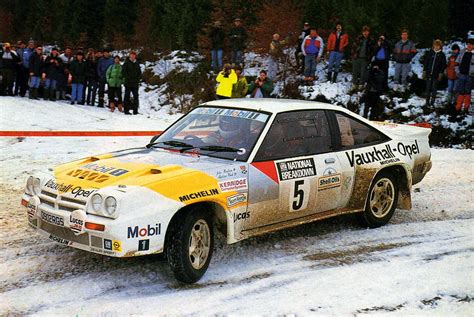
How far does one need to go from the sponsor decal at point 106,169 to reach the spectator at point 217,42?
17396 millimetres

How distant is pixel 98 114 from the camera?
56.5 feet

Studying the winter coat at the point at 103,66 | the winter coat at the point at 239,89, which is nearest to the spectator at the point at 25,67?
the winter coat at the point at 103,66

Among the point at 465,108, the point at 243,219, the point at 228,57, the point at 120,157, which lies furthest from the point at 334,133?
the point at 228,57

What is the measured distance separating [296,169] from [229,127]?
33.4 inches

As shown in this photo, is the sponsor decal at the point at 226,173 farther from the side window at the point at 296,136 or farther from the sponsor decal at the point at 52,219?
the sponsor decal at the point at 52,219

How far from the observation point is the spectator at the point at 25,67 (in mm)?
17781

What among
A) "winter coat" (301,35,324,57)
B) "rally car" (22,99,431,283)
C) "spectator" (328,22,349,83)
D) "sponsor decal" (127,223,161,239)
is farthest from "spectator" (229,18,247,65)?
"sponsor decal" (127,223,161,239)

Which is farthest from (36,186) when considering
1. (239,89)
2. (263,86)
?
(239,89)

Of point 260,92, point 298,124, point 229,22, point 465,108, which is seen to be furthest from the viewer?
point 229,22

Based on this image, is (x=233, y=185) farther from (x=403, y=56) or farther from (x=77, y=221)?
(x=403, y=56)

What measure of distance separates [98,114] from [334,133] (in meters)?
11.8

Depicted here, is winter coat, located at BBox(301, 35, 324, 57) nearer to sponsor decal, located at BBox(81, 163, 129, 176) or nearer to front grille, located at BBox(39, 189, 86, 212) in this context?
sponsor decal, located at BBox(81, 163, 129, 176)

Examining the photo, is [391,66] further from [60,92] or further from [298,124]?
[298,124]

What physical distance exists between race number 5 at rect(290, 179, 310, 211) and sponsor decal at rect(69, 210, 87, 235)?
84.8 inches
